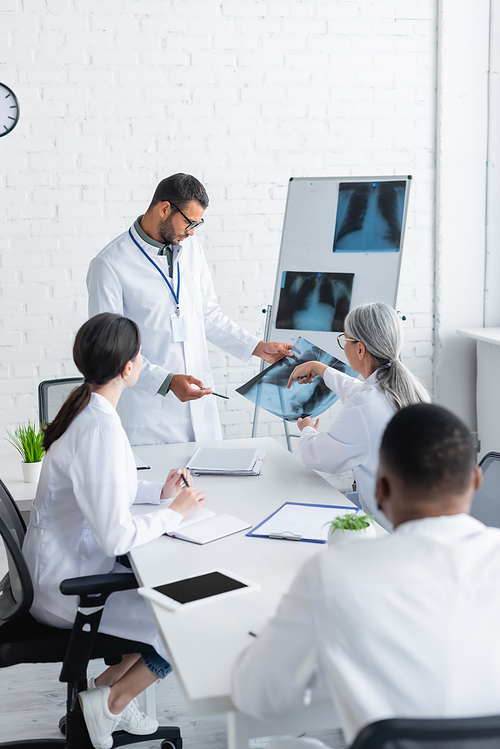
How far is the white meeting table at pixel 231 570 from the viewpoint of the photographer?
1.08 meters

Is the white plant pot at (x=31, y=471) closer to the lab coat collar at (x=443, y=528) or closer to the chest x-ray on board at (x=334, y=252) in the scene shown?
the chest x-ray on board at (x=334, y=252)

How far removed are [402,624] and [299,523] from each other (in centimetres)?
89

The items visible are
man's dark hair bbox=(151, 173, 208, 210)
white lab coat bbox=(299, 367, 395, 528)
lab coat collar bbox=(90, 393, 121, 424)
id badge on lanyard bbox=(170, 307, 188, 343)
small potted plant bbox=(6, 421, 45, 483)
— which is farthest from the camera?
id badge on lanyard bbox=(170, 307, 188, 343)

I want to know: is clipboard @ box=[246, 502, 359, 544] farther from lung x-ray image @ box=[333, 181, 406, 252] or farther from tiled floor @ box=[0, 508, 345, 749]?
lung x-ray image @ box=[333, 181, 406, 252]

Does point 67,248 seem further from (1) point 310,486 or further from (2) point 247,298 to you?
(1) point 310,486

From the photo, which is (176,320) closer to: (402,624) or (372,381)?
(372,381)

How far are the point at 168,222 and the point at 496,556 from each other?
2.05 meters

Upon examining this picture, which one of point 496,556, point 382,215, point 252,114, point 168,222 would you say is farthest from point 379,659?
point 252,114

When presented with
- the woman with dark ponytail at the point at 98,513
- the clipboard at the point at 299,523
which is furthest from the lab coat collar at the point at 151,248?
the clipboard at the point at 299,523

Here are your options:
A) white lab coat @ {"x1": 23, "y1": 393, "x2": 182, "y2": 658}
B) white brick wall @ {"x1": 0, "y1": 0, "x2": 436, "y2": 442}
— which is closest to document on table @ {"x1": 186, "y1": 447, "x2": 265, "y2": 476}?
white lab coat @ {"x1": 23, "y1": 393, "x2": 182, "y2": 658}

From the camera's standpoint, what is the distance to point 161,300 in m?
2.71

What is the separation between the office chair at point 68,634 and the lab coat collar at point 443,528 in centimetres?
84

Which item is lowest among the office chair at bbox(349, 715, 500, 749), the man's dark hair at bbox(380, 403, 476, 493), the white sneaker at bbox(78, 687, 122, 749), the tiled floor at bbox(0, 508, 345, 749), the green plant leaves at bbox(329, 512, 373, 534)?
the tiled floor at bbox(0, 508, 345, 749)

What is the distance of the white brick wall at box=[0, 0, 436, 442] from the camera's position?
3.59 metres
